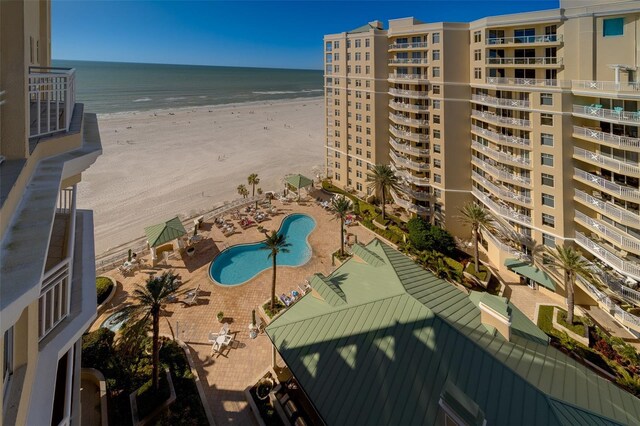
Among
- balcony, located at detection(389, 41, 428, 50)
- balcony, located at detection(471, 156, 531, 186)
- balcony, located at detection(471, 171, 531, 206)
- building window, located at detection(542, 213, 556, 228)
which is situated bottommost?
building window, located at detection(542, 213, 556, 228)

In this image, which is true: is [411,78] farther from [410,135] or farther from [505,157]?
[505,157]

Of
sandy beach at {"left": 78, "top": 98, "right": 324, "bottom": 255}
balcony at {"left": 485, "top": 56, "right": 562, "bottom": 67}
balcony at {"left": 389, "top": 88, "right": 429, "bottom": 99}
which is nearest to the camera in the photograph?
balcony at {"left": 485, "top": 56, "right": 562, "bottom": 67}

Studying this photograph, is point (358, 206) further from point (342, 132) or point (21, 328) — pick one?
point (21, 328)

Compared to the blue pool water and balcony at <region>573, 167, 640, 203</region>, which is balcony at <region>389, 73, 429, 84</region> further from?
the blue pool water

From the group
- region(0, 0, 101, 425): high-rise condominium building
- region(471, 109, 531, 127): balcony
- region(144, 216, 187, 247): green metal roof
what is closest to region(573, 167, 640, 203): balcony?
region(471, 109, 531, 127): balcony

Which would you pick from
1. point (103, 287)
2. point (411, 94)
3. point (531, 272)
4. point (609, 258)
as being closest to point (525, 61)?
point (411, 94)

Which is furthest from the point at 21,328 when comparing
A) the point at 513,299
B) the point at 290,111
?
the point at 290,111
